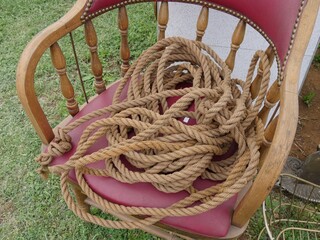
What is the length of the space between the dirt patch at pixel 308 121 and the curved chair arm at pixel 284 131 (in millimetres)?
920

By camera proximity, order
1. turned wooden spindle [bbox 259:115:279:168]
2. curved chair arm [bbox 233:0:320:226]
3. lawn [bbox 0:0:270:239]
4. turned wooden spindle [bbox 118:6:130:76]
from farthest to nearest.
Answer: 1. lawn [bbox 0:0:270:239]
2. turned wooden spindle [bbox 118:6:130:76]
3. turned wooden spindle [bbox 259:115:279:168]
4. curved chair arm [bbox 233:0:320:226]

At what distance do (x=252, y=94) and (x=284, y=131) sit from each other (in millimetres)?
372

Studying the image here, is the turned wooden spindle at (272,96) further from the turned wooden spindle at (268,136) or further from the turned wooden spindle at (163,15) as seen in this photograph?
the turned wooden spindle at (163,15)

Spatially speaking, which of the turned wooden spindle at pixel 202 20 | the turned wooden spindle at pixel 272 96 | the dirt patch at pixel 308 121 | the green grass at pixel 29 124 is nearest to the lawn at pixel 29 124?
the green grass at pixel 29 124

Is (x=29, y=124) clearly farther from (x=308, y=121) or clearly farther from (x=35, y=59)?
(x=308, y=121)

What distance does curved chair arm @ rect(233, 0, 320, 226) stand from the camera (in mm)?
641

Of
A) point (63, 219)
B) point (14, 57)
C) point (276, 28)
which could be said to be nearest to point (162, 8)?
point (276, 28)

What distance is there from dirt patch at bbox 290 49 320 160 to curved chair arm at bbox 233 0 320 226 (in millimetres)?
920

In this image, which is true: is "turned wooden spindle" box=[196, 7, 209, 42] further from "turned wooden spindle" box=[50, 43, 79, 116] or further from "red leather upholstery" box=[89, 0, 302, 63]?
"turned wooden spindle" box=[50, 43, 79, 116]

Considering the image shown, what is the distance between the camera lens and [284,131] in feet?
2.11

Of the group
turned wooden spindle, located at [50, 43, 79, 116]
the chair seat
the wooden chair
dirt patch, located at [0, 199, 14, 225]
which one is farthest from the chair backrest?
dirt patch, located at [0, 199, 14, 225]

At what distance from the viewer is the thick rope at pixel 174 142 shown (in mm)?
799

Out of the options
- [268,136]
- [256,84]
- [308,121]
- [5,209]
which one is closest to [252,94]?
[256,84]

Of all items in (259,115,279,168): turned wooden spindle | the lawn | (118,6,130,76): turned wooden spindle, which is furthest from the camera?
the lawn
